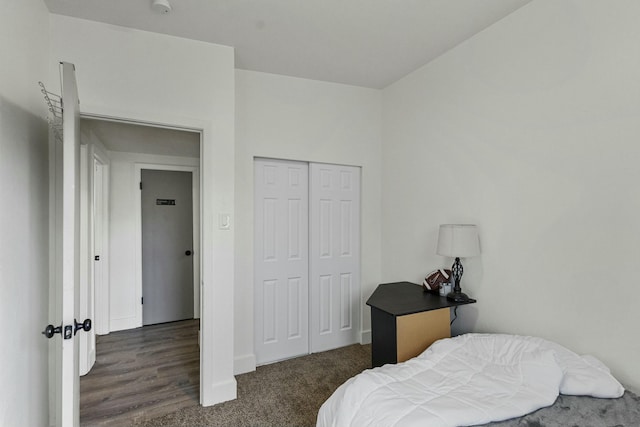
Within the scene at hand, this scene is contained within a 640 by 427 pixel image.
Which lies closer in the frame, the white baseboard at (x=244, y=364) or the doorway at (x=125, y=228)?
the white baseboard at (x=244, y=364)

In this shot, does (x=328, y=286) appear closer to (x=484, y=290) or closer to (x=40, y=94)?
(x=484, y=290)

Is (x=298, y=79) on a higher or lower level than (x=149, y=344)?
higher

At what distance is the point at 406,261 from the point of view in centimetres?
305

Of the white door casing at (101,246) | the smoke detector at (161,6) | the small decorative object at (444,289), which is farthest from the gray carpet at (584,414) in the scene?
the white door casing at (101,246)

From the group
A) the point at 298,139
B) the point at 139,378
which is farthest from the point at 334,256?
the point at 139,378

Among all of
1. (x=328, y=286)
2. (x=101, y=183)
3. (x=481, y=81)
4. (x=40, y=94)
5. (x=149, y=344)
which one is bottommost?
(x=149, y=344)

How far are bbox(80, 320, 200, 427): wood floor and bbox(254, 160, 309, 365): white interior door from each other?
0.75 meters

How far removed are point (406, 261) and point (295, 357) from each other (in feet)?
4.80

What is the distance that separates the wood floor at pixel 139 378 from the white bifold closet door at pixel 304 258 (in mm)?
752

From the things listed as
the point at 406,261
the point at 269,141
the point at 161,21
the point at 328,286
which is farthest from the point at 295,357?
the point at 161,21

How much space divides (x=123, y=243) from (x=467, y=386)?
4154mm

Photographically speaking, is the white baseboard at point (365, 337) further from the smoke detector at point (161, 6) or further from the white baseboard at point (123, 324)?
the smoke detector at point (161, 6)

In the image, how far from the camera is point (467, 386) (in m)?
1.39

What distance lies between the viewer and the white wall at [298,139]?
2.82 m
